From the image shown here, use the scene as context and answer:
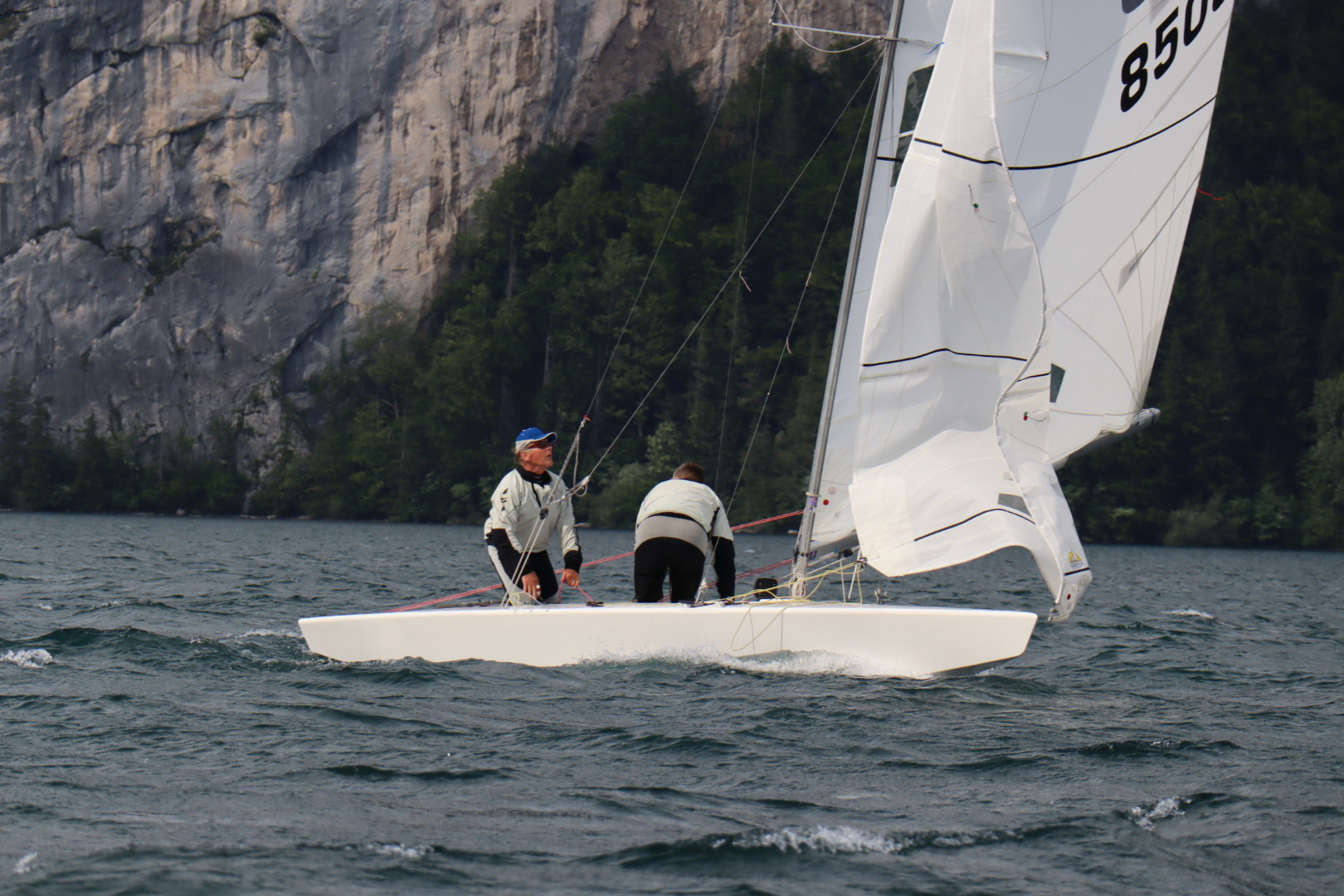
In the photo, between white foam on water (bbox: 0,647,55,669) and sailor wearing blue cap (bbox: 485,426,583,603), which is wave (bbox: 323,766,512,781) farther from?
white foam on water (bbox: 0,647,55,669)

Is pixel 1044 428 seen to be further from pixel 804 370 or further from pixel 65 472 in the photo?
pixel 65 472

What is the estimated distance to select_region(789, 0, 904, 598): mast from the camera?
9016 millimetres

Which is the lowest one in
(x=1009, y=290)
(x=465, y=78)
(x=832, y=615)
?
(x=832, y=615)

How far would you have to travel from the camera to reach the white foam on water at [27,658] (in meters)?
8.65

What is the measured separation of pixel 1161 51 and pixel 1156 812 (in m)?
6.33

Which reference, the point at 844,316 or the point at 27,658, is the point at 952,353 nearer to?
the point at 844,316

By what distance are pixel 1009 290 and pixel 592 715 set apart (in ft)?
11.1

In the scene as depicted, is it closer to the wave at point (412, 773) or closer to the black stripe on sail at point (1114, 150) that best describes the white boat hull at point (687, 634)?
the wave at point (412, 773)

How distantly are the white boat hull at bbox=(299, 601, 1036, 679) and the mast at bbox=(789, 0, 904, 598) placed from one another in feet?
1.97

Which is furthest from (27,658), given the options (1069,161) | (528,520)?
(1069,161)

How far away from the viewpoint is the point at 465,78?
57.8m

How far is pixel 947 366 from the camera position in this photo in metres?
8.45

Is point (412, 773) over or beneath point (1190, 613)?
beneath

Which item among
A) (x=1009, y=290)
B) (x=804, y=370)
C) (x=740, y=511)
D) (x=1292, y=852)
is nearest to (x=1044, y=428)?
(x=1009, y=290)
